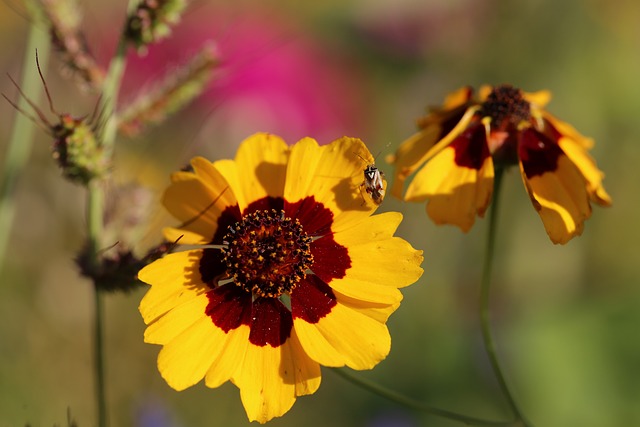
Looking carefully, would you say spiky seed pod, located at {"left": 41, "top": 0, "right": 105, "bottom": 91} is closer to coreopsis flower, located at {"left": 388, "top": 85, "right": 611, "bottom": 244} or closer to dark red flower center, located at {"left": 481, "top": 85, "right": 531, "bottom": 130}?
coreopsis flower, located at {"left": 388, "top": 85, "right": 611, "bottom": 244}

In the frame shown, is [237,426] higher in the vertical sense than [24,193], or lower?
lower

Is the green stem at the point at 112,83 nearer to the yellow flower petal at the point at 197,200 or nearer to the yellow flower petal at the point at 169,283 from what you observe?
the yellow flower petal at the point at 197,200

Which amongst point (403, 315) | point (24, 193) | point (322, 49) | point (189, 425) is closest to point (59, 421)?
point (189, 425)

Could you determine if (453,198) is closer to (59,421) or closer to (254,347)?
(254,347)

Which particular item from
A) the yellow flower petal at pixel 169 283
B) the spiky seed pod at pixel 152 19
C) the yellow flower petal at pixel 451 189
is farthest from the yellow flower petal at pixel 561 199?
the spiky seed pod at pixel 152 19

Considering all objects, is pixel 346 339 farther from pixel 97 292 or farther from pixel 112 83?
pixel 112 83

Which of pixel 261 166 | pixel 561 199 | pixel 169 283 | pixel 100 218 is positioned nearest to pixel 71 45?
pixel 100 218

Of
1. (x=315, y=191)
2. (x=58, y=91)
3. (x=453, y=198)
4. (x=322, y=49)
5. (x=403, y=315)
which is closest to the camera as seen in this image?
(x=315, y=191)
